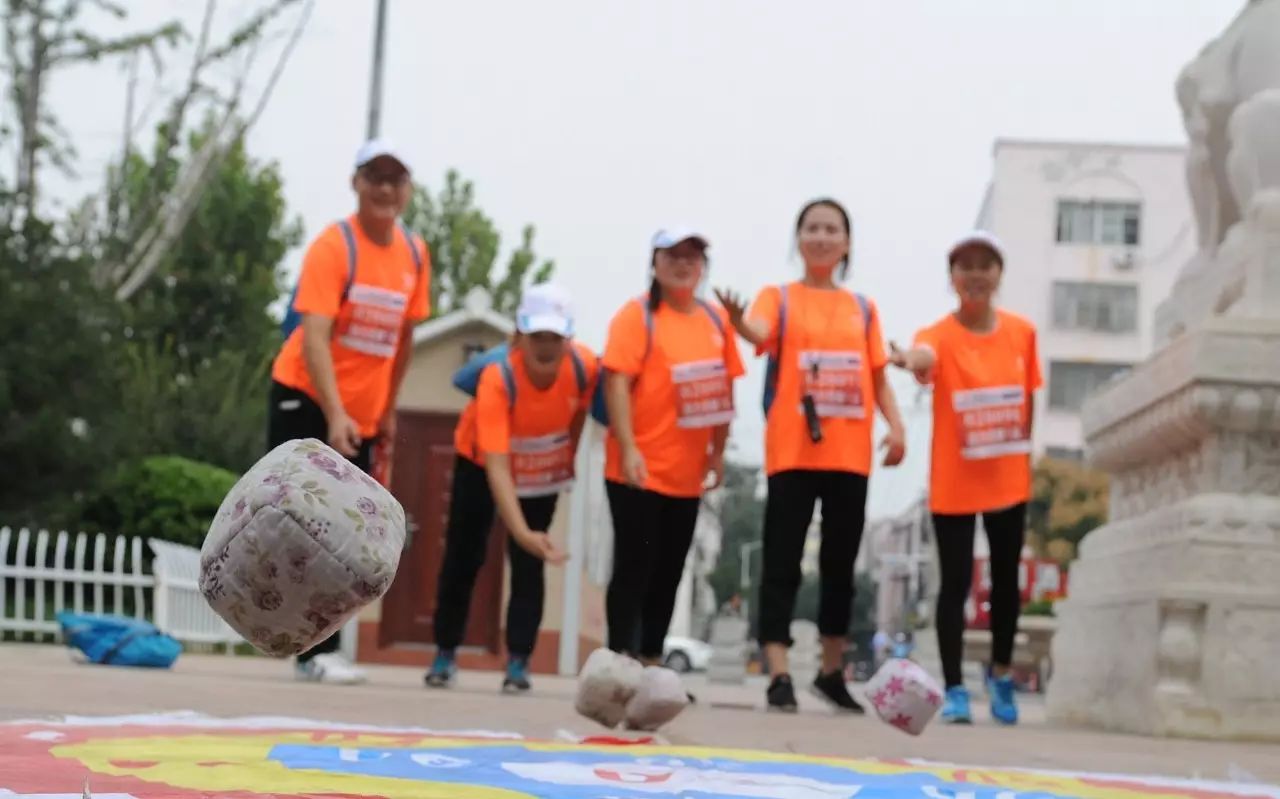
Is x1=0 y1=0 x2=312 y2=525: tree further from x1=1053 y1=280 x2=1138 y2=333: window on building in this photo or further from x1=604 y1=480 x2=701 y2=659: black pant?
x1=1053 y1=280 x2=1138 y2=333: window on building

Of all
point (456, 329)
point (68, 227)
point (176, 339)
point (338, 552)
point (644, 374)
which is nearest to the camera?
point (338, 552)

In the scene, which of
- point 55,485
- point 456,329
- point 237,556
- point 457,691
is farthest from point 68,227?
point 237,556

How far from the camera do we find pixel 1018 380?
6.50 meters

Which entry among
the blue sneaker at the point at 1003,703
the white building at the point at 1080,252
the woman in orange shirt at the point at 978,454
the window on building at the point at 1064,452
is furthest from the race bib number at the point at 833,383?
the white building at the point at 1080,252

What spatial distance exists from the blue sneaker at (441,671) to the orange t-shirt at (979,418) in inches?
77.5

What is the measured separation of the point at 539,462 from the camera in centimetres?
658

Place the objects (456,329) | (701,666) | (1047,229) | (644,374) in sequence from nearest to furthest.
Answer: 1. (644,374)
2. (456,329)
3. (701,666)
4. (1047,229)

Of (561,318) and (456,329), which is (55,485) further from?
(561,318)

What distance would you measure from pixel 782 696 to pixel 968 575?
0.87m

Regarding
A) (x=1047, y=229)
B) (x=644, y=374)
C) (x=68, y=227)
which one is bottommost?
(x=644, y=374)

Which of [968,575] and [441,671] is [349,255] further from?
[968,575]

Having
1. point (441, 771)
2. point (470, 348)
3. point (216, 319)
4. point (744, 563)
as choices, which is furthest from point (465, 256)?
point (744, 563)

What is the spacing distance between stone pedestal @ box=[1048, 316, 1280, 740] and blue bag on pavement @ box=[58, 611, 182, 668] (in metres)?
4.20

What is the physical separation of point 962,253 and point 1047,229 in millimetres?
46801
